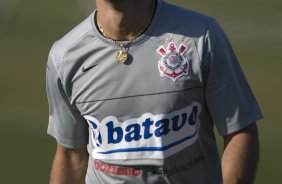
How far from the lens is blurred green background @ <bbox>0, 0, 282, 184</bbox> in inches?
310

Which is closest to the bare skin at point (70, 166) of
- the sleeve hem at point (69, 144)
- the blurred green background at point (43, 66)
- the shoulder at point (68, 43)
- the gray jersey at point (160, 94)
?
the sleeve hem at point (69, 144)

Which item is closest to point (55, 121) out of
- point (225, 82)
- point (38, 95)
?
point (225, 82)

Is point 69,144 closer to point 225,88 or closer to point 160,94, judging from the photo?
point 160,94

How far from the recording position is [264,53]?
10.7 metres

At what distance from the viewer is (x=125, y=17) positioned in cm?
348

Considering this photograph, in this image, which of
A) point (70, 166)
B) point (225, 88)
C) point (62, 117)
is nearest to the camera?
point (225, 88)

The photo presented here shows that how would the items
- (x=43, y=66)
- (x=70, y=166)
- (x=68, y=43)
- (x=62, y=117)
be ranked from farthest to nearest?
1. (x=43, y=66)
2. (x=70, y=166)
3. (x=62, y=117)
4. (x=68, y=43)

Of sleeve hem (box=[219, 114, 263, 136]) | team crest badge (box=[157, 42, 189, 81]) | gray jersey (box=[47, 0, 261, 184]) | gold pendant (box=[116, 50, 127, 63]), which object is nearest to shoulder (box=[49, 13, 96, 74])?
gray jersey (box=[47, 0, 261, 184])

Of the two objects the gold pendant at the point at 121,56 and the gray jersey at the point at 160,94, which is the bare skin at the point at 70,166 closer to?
the gray jersey at the point at 160,94

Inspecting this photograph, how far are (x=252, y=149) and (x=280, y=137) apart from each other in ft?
16.0

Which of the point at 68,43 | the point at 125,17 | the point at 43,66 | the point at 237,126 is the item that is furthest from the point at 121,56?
the point at 43,66

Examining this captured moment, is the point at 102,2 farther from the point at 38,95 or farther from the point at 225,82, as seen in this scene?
the point at 38,95

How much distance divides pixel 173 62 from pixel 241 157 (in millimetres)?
457

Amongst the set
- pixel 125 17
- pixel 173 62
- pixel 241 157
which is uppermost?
pixel 125 17
